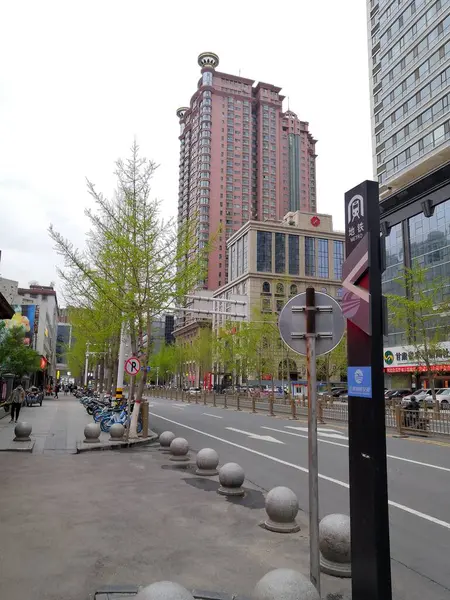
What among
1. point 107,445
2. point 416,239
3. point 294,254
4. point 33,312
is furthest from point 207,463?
point 294,254

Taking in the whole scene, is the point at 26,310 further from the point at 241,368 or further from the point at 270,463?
the point at 270,463

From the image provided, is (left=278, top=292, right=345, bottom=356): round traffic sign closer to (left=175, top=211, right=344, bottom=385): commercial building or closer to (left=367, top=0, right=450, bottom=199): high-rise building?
(left=367, top=0, right=450, bottom=199): high-rise building

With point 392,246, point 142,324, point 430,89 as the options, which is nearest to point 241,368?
point 392,246

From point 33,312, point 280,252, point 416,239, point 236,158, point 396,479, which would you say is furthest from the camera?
point 236,158

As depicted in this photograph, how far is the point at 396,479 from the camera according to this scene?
974cm

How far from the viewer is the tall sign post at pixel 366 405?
11.5 ft

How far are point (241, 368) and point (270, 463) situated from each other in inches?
2014

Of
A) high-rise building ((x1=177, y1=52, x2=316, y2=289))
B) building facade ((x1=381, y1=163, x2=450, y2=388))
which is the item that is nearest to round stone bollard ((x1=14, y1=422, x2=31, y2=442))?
building facade ((x1=381, y1=163, x2=450, y2=388))

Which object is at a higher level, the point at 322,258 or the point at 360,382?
the point at 322,258

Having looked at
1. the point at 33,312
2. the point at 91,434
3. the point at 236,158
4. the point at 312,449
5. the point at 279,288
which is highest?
the point at 236,158

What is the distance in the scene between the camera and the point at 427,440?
668 inches

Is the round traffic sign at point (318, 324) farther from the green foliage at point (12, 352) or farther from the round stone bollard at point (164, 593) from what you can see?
the green foliage at point (12, 352)

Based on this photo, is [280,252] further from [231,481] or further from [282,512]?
[282,512]

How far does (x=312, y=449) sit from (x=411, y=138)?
5486cm
